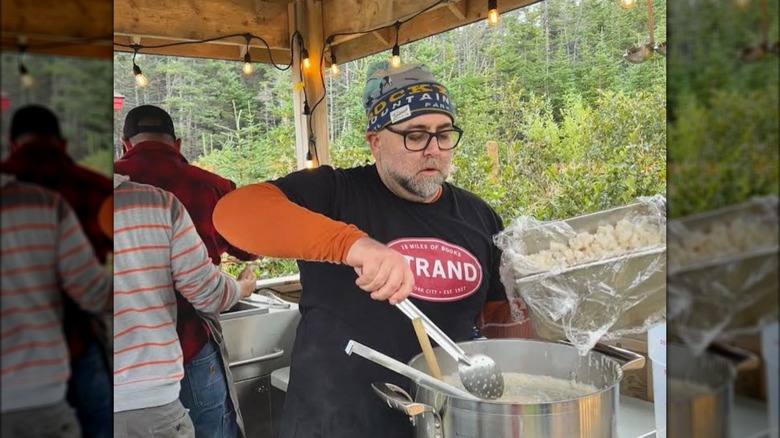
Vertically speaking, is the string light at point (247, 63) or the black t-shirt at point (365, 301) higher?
the string light at point (247, 63)

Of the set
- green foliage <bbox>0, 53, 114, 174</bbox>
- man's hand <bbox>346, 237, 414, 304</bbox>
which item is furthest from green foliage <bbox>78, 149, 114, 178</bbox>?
man's hand <bbox>346, 237, 414, 304</bbox>

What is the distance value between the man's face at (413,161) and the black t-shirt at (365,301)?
25 mm

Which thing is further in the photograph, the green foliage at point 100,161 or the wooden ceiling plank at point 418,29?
the wooden ceiling plank at point 418,29

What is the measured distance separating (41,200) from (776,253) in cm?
43

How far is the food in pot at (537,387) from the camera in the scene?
1.21 m

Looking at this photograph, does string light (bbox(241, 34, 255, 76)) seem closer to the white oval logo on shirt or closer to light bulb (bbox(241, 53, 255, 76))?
light bulb (bbox(241, 53, 255, 76))

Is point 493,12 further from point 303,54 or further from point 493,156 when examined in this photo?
point 303,54

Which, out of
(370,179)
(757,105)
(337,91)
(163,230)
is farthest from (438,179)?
(757,105)

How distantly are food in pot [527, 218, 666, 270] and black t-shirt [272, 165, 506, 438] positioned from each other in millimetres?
185

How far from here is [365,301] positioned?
1.35 m

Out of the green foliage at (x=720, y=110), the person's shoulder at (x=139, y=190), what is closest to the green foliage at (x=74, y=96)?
the green foliage at (x=720, y=110)

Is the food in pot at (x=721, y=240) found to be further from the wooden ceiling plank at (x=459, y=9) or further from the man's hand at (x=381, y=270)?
the wooden ceiling plank at (x=459, y=9)

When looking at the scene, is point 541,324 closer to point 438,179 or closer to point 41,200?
point 438,179

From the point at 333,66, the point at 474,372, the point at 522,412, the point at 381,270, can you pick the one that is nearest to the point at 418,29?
the point at 333,66
